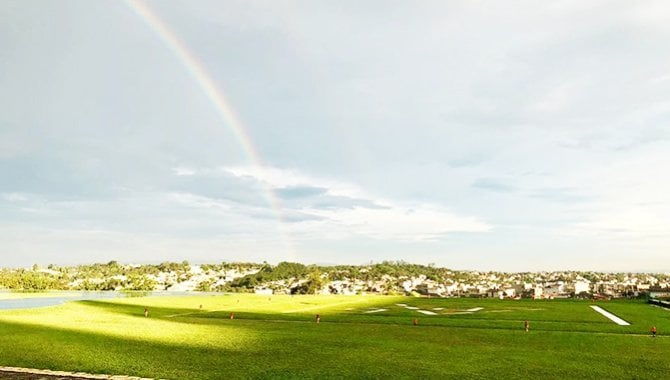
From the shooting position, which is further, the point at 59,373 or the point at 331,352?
the point at 331,352

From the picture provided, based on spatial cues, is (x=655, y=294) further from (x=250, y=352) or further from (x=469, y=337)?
(x=250, y=352)

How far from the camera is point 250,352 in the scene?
2022 cm

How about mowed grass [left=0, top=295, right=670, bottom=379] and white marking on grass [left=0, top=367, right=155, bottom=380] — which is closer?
white marking on grass [left=0, top=367, right=155, bottom=380]

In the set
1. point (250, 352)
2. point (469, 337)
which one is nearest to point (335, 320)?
point (469, 337)

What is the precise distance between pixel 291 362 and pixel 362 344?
629 cm

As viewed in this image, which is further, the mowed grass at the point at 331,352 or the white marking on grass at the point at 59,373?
the mowed grass at the point at 331,352

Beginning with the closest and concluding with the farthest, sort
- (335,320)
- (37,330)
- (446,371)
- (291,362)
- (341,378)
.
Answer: (341,378) < (446,371) < (291,362) < (37,330) < (335,320)

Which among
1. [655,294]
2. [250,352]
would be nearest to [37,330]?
[250,352]

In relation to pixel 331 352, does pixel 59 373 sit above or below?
above

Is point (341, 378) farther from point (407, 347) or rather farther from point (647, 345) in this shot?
point (647, 345)

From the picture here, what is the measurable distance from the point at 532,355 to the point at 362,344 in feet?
25.4

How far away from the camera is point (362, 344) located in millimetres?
23391

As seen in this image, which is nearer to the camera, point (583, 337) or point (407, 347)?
point (407, 347)

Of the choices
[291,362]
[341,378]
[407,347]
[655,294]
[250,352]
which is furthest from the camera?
[655,294]
